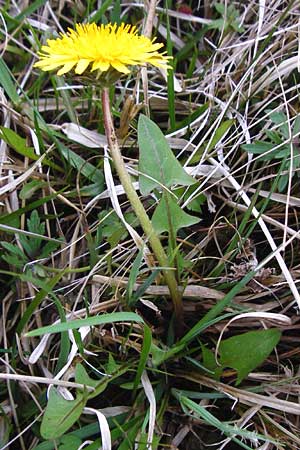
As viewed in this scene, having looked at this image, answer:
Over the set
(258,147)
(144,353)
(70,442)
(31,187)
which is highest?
(258,147)

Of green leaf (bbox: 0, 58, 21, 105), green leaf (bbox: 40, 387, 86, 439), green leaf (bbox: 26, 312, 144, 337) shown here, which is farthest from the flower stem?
green leaf (bbox: 0, 58, 21, 105)

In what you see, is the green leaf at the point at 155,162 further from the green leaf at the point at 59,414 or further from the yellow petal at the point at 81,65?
the green leaf at the point at 59,414

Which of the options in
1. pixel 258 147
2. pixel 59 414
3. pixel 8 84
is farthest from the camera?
pixel 8 84

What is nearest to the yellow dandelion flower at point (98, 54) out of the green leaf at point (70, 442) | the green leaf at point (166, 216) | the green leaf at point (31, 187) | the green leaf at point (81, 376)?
the green leaf at point (166, 216)

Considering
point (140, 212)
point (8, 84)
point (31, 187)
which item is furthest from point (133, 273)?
point (8, 84)

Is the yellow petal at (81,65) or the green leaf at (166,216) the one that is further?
the green leaf at (166,216)

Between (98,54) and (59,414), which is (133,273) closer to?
(59,414)
